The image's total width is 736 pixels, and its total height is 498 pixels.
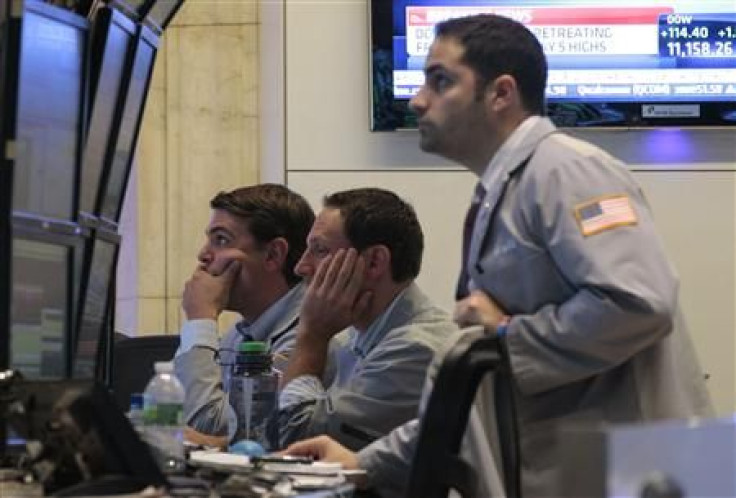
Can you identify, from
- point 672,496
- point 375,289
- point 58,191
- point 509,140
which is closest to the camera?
point 672,496

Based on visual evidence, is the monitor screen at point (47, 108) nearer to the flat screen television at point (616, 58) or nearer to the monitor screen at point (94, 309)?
the monitor screen at point (94, 309)

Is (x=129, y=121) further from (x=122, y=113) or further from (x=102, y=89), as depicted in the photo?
(x=102, y=89)

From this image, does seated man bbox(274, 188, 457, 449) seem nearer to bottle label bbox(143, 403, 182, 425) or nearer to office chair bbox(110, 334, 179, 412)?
bottle label bbox(143, 403, 182, 425)

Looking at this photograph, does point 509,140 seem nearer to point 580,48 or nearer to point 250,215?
point 250,215

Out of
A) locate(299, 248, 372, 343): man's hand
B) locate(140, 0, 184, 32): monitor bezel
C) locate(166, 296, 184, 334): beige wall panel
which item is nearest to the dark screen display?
locate(140, 0, 184, 32): monitor bezel

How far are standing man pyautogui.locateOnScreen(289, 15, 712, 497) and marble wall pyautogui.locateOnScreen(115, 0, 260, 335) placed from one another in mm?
2805

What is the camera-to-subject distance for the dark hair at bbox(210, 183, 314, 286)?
343 cm

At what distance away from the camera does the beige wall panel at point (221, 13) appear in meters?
4.99

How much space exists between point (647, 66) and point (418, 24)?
82 cm

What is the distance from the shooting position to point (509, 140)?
2178 mm

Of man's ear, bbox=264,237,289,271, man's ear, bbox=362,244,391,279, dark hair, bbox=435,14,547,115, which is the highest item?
dark hair, bbox=435,14,547,115

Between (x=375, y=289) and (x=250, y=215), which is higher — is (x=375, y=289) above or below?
below

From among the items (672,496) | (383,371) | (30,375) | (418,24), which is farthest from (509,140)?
(418,24)

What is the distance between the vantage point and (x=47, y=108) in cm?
235
